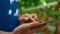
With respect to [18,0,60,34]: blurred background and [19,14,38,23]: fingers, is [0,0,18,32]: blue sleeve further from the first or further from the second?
[18,0,60,34]: blurred background

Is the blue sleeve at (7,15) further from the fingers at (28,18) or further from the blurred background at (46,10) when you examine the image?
the blurred background at (46,10)

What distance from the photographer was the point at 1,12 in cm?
50

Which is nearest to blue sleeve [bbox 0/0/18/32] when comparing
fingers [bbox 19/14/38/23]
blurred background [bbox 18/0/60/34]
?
fingers [bbox 19/14/38/23]

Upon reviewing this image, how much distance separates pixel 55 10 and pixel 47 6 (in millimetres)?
61

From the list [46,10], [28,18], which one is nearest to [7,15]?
[28,18]

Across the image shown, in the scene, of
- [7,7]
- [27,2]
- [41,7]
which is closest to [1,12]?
[7,7]

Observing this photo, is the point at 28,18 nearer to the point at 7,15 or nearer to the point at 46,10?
the point at 7,15

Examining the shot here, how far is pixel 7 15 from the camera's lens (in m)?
0.51

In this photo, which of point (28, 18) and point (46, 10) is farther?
point (46, 10)

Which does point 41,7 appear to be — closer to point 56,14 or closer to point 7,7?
point 56,14

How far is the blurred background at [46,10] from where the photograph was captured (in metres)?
1.01

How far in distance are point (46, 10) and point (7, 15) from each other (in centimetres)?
60

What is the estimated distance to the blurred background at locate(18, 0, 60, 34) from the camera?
39.8 inches

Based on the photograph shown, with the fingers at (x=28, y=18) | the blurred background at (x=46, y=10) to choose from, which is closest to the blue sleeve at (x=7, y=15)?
the fingers at (x=28, y=18)
